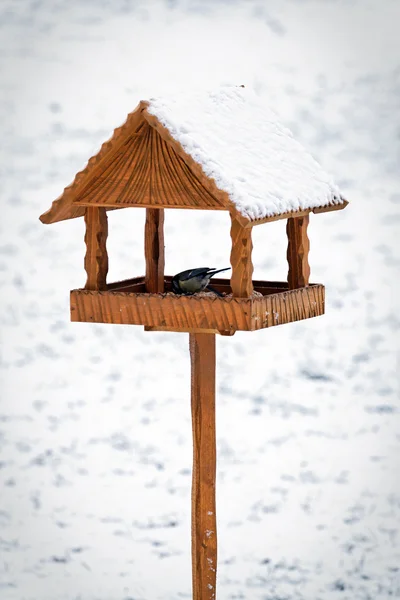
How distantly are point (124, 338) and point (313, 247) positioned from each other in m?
0.47

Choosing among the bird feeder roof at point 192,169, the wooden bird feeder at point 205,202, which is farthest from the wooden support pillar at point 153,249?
the bird feeder roof at point 192,169

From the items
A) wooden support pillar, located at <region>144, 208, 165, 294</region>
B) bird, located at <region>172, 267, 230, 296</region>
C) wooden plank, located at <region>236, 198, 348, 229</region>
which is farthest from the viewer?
wooden support pillar, located at <region>144, 208, 165, 294</region>

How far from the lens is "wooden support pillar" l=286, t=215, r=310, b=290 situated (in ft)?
6.94

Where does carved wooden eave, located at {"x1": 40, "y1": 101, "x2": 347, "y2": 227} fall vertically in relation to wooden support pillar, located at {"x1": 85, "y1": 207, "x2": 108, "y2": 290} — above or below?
above

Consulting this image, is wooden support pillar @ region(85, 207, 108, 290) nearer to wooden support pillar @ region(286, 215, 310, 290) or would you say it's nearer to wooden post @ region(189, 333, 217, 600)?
wooden post @ region(189, 333, 217, 600)

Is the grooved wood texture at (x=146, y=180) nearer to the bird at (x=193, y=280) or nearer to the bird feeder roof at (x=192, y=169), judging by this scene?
the bird feeder roof at (x=192, y=169)

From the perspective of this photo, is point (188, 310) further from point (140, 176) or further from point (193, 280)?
point (140, 176)

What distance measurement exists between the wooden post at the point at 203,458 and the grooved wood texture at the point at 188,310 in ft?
0.44

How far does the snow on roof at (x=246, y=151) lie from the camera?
6.19 feet

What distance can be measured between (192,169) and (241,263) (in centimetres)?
15

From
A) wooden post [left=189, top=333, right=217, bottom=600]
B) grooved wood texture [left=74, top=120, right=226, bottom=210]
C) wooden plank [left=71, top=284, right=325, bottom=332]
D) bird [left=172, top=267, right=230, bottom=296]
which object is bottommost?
wooden post [left=189, top=333, right=217, bottom=600]

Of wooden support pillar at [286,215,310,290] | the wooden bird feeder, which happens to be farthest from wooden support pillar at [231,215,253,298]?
wooden support pillar at [286,215,310,290]

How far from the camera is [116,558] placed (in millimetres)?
3086

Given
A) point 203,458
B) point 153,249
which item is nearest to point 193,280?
point 153,249
